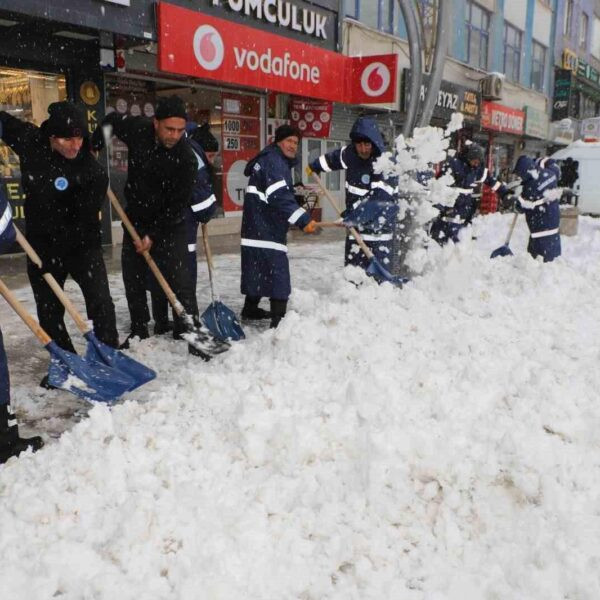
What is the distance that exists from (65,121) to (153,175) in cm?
85

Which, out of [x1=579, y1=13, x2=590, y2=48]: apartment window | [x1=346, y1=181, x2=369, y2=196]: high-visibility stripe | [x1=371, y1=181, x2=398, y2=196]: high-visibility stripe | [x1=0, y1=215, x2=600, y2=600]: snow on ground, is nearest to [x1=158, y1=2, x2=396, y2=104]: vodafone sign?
[x1=346, y1=181, x2=369, y2=196]: high-visibility stripe

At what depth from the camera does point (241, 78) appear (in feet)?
30.7

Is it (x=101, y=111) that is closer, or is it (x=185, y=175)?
(x=185, y=175)

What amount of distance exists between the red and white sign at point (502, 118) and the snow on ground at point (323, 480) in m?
16.7

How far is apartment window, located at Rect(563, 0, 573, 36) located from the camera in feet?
88.6

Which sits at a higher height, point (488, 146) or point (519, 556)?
point (488, 146)

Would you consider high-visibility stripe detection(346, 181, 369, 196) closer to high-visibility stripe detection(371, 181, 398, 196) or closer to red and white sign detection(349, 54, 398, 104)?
high-visibility stripe detection(371, 181, 398, 196)

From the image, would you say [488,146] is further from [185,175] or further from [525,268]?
[185,175]

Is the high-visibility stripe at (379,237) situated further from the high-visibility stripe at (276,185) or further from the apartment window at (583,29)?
the apartment window at (583,29)

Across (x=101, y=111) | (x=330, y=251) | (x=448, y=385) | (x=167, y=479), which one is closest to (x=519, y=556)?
(x=448, y=385)

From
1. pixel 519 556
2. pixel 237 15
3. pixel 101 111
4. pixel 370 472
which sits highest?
pixel 237 15

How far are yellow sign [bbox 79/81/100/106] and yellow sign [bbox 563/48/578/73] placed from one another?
81.4 feet

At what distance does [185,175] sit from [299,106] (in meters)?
9.40

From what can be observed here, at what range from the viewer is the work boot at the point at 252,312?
521 cm
